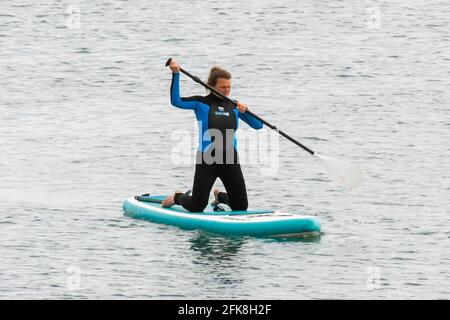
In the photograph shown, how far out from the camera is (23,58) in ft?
117

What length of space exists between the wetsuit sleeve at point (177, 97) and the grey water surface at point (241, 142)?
172 centimetres

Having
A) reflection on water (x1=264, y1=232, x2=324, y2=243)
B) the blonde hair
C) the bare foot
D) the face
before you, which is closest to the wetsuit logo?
the face

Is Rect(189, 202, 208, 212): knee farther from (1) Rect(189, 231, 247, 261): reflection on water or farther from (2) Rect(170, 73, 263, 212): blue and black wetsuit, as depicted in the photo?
(1) Rect(189, 231, 247, 261): reflection on water

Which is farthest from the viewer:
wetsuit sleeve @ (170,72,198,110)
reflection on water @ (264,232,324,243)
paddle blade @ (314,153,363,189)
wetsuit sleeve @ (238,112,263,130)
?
paddle blade @ (314,153,363,189)

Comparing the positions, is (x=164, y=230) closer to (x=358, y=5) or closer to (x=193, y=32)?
(x=193, y=32)

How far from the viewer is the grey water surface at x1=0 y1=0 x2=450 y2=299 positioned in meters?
15.4

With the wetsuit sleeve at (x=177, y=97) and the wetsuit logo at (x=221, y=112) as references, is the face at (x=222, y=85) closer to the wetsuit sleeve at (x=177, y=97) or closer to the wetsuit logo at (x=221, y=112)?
the wetsuit logo at (x=221, y=112)

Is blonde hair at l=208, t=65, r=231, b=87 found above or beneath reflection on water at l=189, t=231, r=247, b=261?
above

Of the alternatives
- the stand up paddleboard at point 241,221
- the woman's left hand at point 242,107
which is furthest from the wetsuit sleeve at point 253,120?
the stand up paddleboard at point 241,221

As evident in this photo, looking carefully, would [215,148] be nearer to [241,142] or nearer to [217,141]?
[217,141]

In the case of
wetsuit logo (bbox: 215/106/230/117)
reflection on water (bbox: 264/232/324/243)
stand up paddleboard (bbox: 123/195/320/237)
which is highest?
wetsuit logo (bbox: 215/106/230/117)

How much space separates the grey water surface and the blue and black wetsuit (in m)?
0.68

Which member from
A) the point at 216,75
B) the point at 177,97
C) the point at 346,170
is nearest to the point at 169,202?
the point at 177,97
